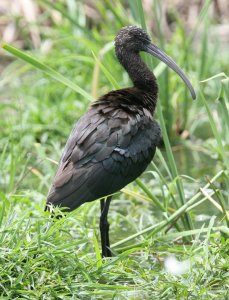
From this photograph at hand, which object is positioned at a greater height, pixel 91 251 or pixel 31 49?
pixel 31 49

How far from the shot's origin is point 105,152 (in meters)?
5.85

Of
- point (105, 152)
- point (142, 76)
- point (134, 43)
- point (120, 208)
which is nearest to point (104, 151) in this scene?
point (105, 152)

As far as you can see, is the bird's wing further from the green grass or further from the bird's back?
the green grass

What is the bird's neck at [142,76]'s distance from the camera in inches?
253

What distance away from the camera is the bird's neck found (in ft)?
21.1

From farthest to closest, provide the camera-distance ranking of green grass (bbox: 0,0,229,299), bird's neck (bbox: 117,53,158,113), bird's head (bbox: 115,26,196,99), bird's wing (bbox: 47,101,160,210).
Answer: bird's head (bbox: 115,26,196,99) < bird's neck (bbox: 117,53,158,113) < bird's wing (bbox: 47,101,160,210) < green grass (bbox: 0,0,229,299)

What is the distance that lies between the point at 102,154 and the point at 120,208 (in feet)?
5.89

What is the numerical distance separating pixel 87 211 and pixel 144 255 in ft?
3.13

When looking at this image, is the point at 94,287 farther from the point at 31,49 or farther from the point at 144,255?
the point at 31,49

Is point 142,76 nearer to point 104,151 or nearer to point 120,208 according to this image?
point 104,151

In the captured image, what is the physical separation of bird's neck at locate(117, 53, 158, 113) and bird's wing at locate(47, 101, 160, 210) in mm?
319

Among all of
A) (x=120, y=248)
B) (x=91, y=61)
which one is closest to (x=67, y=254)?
(x=120, y=248)

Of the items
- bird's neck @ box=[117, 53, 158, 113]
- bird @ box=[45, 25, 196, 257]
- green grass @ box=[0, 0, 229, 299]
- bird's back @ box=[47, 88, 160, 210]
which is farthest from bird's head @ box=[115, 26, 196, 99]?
bird's back @ box=[47, 88, 160, 210]

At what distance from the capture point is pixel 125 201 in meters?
7.65
